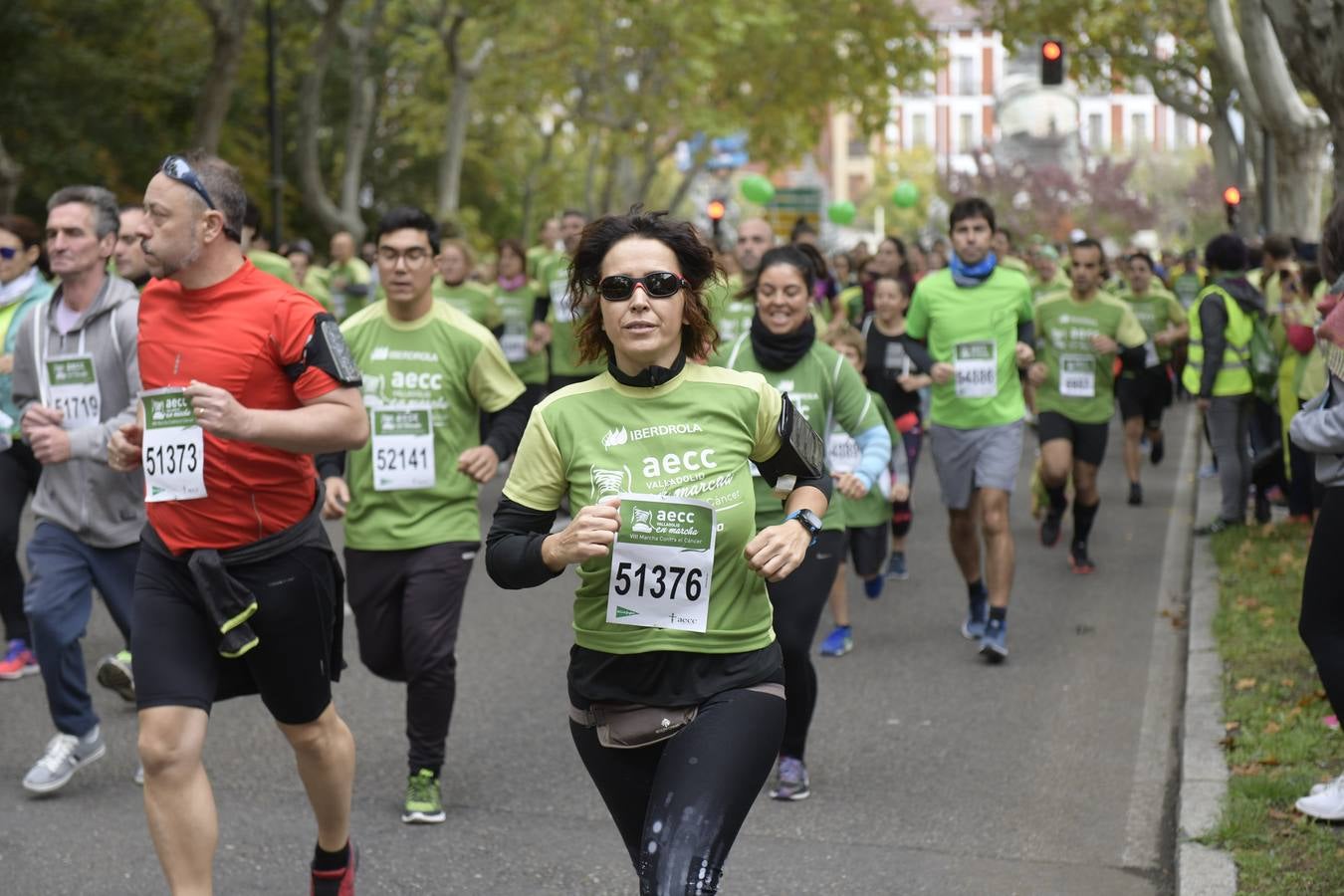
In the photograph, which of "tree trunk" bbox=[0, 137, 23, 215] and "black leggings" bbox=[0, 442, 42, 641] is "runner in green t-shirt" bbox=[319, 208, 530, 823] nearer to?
"black leggings" bbox=[0, 442, 42, 641]

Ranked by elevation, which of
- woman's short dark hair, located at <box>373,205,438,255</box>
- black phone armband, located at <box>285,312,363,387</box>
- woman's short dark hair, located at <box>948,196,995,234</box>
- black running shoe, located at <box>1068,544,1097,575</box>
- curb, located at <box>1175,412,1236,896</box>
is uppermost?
woman's short dark hair, located at <box>373,205,438,255</box>

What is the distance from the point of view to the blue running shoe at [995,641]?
9.13 meters

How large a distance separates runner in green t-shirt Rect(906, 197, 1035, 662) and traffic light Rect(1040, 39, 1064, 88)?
46.4 ft

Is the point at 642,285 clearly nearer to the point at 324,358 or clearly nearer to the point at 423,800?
the point at 324,358

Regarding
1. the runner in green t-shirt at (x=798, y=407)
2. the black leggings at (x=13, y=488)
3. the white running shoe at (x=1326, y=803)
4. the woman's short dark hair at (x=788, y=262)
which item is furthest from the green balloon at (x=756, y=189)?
the white running shoe at (x=1326, y=803)

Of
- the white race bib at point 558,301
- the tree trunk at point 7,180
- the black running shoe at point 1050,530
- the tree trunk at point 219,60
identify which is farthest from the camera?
the tree trunk at point 7,180

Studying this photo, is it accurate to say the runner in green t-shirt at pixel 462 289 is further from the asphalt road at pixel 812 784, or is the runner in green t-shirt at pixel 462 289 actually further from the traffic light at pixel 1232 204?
the traffic light at pixel 1232 204

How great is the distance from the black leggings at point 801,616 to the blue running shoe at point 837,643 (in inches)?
112

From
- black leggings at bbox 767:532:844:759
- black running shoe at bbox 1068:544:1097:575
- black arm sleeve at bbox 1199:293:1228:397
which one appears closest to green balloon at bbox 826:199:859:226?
black arm sleeve at bbox 1199:293:1228:397

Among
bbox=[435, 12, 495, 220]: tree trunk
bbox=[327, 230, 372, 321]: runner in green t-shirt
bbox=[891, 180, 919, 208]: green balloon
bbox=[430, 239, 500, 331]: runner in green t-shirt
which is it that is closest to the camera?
bbox=[430, 239, 500, 331]: runner in green t-shirt

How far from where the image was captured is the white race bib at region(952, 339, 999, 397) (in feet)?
30.8

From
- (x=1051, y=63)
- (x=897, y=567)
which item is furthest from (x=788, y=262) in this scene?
(x=1051, y=63)

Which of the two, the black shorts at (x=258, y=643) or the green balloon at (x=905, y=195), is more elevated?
the green balloon at (x=905, y=195)

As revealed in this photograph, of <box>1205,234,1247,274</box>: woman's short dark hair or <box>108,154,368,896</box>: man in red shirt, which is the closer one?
<box>108,154,368,896</box>: man in red shirt
